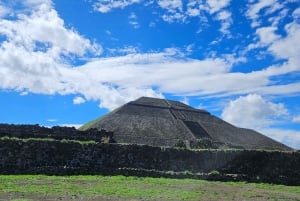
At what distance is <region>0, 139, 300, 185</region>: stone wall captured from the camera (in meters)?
27.9

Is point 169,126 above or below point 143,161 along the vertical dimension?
above

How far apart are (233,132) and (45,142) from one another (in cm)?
4413

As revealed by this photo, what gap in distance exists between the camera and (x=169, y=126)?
6106 cm

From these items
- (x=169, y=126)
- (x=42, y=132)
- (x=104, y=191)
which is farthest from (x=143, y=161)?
(x=169, y=126)

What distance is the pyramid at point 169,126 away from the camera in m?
55.7

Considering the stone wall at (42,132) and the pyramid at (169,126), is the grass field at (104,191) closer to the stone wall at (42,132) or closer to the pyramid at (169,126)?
the stone wall at (42,132)

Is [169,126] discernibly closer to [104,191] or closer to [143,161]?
[143,161]

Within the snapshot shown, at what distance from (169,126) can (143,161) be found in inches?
1199

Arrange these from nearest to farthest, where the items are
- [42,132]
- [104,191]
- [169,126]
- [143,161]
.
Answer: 1. [104,191]
2. [143,161]
3. [42,132]
4. [169,126]

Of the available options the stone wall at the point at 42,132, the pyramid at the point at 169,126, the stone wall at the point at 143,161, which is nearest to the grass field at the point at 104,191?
the stone wall at the point at 143,161

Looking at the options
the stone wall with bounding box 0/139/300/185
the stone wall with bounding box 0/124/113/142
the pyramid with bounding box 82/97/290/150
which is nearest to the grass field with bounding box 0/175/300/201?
the stone wall with bounding box 0/139/300/185

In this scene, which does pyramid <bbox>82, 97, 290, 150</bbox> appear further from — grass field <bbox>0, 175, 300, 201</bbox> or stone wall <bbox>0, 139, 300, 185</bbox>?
grass field <bbox>0, 175, 300, 201</bbox>

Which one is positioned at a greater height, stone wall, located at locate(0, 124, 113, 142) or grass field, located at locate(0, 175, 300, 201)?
stone wall, located at locate(0, 124, 113, 142)

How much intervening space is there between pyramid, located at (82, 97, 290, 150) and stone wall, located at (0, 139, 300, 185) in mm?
19259
